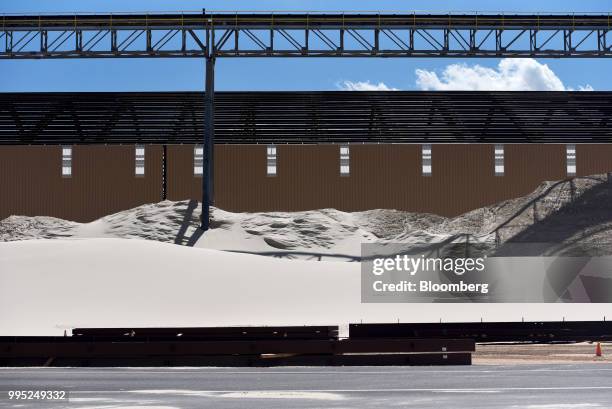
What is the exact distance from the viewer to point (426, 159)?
46.8 meters

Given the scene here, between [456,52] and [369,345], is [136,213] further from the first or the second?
[369,345]

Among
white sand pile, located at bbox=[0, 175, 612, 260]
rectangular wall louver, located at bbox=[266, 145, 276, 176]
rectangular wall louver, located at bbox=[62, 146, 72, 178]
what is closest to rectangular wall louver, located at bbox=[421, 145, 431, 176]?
white sand pile, located at bbox=[0, 175, 612, 260]

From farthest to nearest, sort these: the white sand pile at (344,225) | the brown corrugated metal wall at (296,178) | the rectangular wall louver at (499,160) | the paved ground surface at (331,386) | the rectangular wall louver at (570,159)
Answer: the rectangular wall louver at (570,159) < the rectangular wall louver at (499,160) < the brown corrugated metal wall at (296,178) < the white sand pile at (344,225) < the paved ground surface at (331,386)

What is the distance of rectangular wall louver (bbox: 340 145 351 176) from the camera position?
4666 cm

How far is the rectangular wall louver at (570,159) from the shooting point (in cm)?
4697

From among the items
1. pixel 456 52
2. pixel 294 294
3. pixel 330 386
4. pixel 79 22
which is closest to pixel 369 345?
pixel 330 386

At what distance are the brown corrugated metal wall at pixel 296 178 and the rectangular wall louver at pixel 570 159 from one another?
0.25 meters

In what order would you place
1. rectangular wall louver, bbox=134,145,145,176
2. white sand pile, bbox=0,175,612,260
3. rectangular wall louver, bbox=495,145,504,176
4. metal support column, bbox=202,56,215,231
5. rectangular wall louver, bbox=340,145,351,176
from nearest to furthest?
1. white sand pile, bbox=0,175,612,260
2. metal support column, bbox=202,56,215,231
3. rectangular wall louver, bbox=340,145,351,176
4. rectangular wall louver, bbox=495,145,504,176
5. rectangular wall louver, bbox=134,145,145,176

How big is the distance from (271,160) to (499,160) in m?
11.3

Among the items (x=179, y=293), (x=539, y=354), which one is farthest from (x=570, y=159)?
(x=539, y=354)

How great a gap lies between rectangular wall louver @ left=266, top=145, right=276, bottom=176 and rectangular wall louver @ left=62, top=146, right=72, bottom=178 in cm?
988

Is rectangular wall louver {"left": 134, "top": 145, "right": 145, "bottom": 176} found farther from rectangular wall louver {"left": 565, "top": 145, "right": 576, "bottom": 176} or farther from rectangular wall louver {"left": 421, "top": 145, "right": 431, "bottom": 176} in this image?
rectangular wall louver {"left": 565, "top": 145, "right": 576, "bottom": 176}

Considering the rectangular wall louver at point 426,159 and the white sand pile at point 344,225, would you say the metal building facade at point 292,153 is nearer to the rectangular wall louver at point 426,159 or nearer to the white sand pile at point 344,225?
the rectangular wall louver at point 426,159

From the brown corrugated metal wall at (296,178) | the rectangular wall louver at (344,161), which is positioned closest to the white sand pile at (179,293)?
the brown corrugated metal wall at (296,178)
